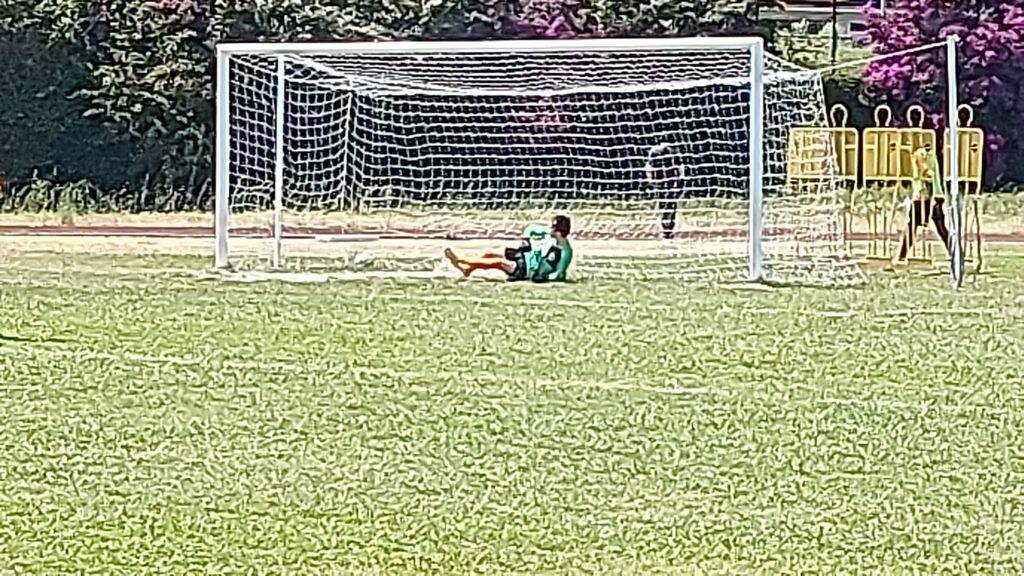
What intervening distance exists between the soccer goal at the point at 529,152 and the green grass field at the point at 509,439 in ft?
19.4

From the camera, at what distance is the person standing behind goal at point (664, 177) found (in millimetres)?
27109

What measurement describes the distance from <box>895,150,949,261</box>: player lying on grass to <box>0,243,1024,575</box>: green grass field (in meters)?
5.06

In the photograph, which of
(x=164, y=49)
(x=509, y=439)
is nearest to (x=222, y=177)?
(x=509, y=439)

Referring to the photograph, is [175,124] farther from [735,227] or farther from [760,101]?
[760,101]

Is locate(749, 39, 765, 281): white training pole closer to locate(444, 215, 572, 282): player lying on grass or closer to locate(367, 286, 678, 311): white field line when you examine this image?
locate(444, 215, 572, 282): player lying on grass

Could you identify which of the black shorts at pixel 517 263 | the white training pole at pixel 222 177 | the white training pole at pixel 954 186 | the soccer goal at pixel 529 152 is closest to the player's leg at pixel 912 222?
the soccer goal at pixel 529 152

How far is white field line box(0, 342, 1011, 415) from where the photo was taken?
35.5ft

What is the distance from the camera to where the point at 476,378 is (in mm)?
11922

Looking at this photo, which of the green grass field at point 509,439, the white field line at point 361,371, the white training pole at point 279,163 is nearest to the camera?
the green grass field at point 509,439

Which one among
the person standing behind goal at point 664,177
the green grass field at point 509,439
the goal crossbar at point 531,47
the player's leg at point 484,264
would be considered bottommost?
the green grass field at point 509,439

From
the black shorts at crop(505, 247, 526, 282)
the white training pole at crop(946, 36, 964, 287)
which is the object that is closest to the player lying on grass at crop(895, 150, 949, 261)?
the white training pole at crop(946, 36, 964, 287)

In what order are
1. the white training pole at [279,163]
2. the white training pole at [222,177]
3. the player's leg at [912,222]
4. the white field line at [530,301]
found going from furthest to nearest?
the white training pole at [279,163] < the player's leg at [912,222] < the white training pole at [222,177] < the white field line at [530,301]

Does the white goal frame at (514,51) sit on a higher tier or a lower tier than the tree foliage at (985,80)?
lower

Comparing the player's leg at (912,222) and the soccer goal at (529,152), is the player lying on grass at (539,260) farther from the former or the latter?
the player's leg at (912,222)
